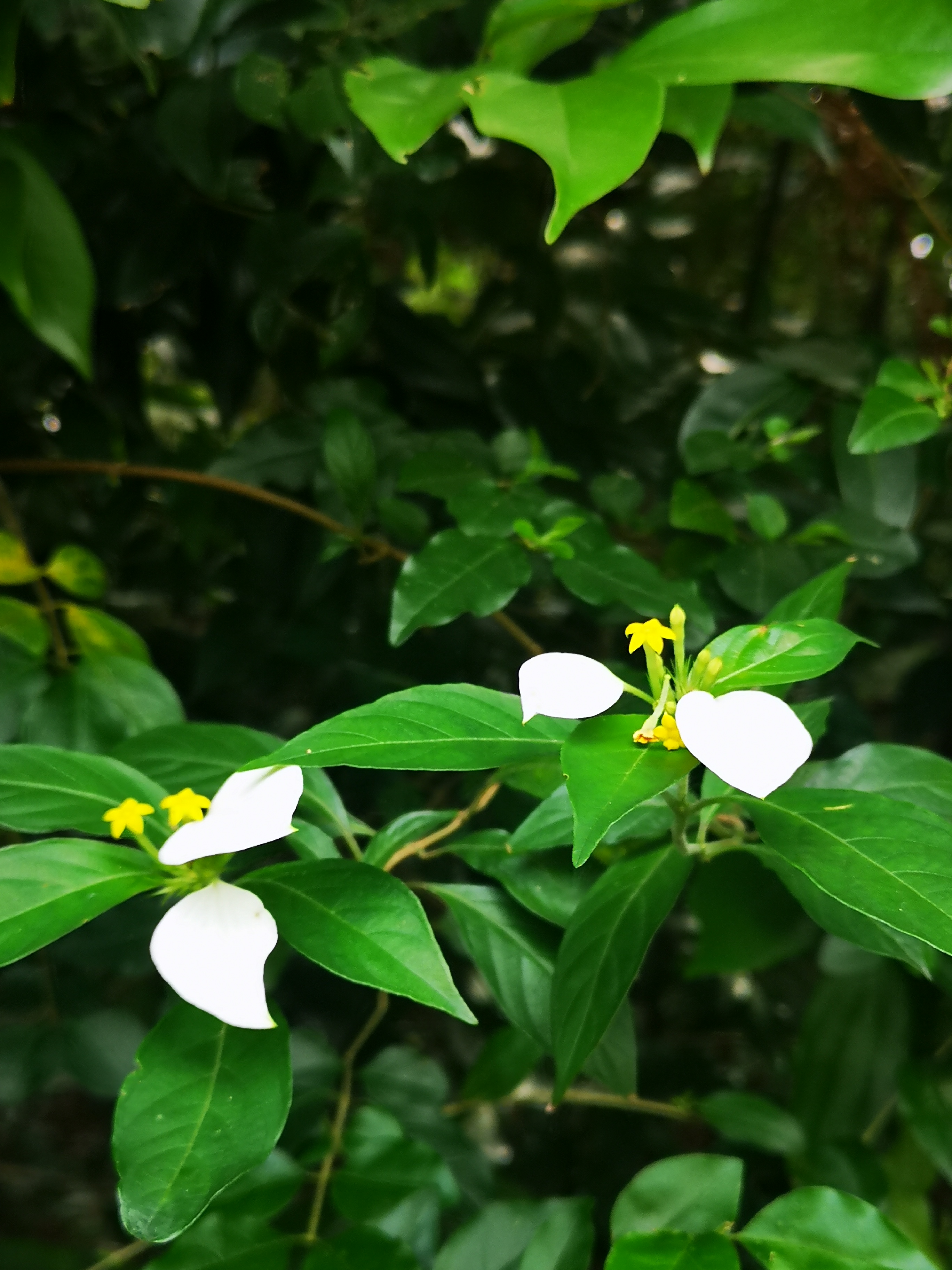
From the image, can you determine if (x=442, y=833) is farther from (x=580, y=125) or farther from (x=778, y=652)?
(x=580, y=125)

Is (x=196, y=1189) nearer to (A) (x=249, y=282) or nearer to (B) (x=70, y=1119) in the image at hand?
(A) (x=249, y=282)

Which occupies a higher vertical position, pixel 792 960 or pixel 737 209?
pixel 737 209

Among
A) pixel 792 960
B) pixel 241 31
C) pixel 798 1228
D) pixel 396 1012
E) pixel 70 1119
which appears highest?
pixel 241 31

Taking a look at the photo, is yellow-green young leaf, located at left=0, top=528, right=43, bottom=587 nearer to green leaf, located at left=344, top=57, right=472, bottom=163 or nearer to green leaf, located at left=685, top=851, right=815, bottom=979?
green leaf, located at left=344, top=57, right=472, bottom=163

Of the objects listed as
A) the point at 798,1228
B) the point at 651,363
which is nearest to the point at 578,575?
the point at 798,1228

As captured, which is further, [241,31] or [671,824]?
[241,31]

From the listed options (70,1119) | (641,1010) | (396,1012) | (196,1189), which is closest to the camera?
(196,1189)

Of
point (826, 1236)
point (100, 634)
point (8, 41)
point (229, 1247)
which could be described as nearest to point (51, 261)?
point (8, 41)

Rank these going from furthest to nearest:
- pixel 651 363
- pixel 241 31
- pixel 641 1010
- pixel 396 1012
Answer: pixel 641 1010, pixel 651 363, pixel 396 1012, pixel 241 31
